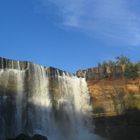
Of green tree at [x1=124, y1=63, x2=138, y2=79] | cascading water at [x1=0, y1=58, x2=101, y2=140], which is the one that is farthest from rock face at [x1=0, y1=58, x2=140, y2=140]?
green tree at [x1=124, y1=63, x2=138, y2=79]

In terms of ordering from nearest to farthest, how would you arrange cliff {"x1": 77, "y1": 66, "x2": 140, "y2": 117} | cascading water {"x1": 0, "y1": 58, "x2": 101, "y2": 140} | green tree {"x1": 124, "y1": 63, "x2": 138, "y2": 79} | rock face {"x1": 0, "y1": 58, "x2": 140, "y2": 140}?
cascading water {"x1": 0, "y1": 58, "x2": 101, "y2": 140} → rock face {"x1": 0, "y1": 58, "x2": 140, "y2": 140} → cliff {"x1": 77, "y1": 66, "x2": 140, "y2": 117} → green tree {"x1": 124, "y1": 63, "x2": 138, "y2": 79}

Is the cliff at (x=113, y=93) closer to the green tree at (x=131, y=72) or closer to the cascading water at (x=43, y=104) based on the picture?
the green tree at (x=131, y=72)

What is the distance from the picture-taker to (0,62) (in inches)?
1704

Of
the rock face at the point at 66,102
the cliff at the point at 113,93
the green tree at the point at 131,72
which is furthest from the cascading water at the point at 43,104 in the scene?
the green tree at the point at 131,72

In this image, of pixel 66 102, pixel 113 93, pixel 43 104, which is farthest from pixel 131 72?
pixel 43 104

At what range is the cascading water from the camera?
1714 inches

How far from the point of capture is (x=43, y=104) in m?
47.4

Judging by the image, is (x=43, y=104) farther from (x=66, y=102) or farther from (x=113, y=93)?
(x=113, y=93)

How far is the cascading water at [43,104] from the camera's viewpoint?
43.5 m

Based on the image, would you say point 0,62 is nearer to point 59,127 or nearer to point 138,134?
point 59,127

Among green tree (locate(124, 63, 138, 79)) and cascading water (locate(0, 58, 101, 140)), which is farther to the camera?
green tree (locate(124, 63, 138, 79))

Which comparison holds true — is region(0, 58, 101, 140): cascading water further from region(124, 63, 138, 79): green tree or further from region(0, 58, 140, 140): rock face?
region(124, 63, 138, 79): green tree

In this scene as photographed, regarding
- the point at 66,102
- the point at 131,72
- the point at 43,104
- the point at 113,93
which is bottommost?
the point at 43,104

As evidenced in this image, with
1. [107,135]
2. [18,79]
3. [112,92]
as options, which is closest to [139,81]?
[112,92]
